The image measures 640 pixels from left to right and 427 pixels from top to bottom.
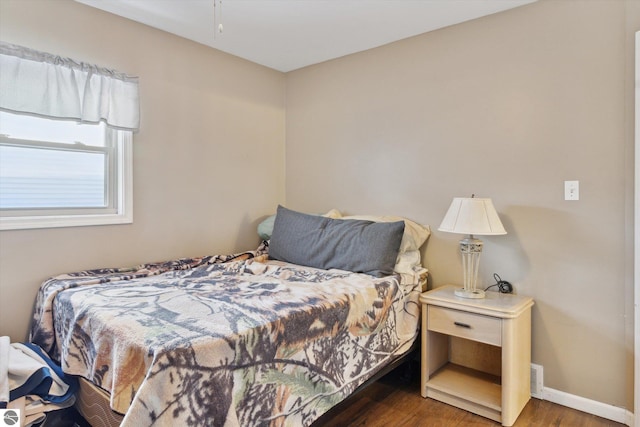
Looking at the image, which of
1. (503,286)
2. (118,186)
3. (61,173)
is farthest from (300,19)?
(503,286)

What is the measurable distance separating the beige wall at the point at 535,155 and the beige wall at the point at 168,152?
3.11ft

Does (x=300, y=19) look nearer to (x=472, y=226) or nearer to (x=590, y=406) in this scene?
(x=472, y=226)

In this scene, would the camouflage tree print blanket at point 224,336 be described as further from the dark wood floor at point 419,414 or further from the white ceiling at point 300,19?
the white ceiling at point 300,19

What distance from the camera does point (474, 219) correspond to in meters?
2.11

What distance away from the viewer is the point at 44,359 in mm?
1789

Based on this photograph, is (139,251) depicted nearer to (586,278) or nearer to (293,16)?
(293,16)

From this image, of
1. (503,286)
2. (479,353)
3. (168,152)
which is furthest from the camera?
(168,152)

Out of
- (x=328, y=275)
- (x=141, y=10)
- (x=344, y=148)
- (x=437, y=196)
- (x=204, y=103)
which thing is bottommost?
(x=328, y=275)

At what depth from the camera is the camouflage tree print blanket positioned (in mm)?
1219

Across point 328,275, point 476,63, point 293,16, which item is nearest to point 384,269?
point 328,275

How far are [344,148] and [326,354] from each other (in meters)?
1.82

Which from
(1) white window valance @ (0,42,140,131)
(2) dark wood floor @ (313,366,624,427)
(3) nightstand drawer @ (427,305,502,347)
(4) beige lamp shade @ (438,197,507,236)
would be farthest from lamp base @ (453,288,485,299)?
(1) white window valance @ (0,42,140,131)
